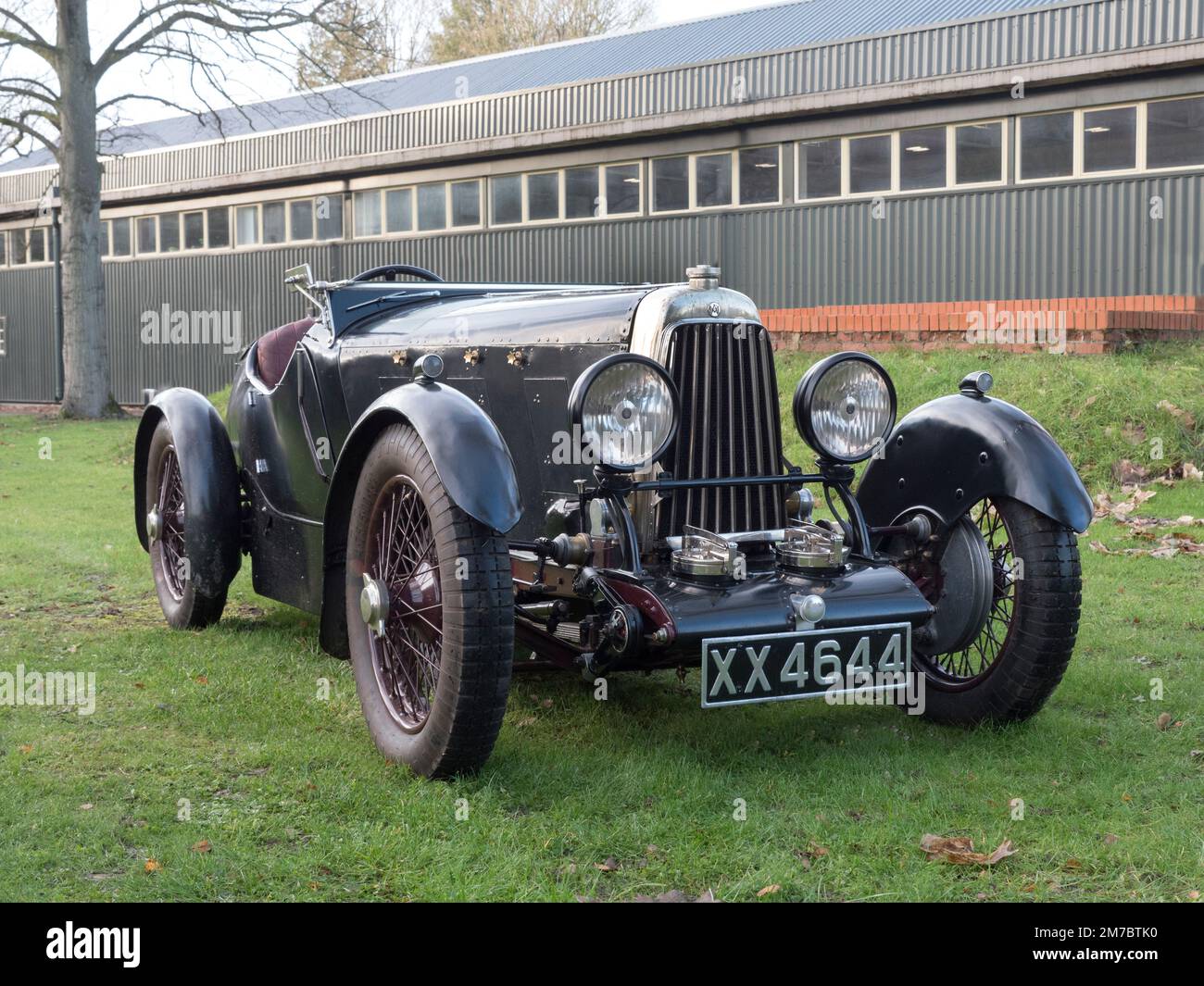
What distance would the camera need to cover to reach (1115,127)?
46.0ft

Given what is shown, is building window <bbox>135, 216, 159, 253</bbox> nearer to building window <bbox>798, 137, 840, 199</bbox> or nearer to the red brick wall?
building window <bbox>798, 137, 840, 199</bbox>

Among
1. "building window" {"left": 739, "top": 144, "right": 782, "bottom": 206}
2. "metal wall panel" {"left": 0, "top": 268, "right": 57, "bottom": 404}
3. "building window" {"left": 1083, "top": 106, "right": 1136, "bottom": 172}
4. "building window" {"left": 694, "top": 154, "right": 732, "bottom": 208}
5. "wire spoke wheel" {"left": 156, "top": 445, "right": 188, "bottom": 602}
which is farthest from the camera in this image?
"metal wall panel" {"left": 0, "top": 268, "right": 57, "bottom": 404}

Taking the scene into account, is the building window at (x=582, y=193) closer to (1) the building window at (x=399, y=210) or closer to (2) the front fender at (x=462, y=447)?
(1) the building window at (x=399, y=210)

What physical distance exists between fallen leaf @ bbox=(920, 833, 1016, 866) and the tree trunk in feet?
59.7

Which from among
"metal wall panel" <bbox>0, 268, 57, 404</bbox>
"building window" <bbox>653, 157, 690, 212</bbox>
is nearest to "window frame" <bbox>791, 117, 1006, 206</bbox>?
"building window" <bbox>653, 157, 690, 212</bbox>

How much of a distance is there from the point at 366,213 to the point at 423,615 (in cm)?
1873

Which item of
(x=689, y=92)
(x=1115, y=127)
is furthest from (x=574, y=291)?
(x=689, y=92)

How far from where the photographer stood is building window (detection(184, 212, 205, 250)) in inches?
954

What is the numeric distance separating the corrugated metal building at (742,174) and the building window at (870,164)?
38 mm

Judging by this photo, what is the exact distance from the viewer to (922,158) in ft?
50.5

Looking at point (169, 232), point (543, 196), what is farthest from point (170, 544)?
point (169, 232)

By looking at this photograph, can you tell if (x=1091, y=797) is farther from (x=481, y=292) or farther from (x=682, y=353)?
(x=481, y=292)

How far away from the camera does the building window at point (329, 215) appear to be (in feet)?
72.4

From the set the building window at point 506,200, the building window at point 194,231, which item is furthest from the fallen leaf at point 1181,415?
the building window at point 194,231
